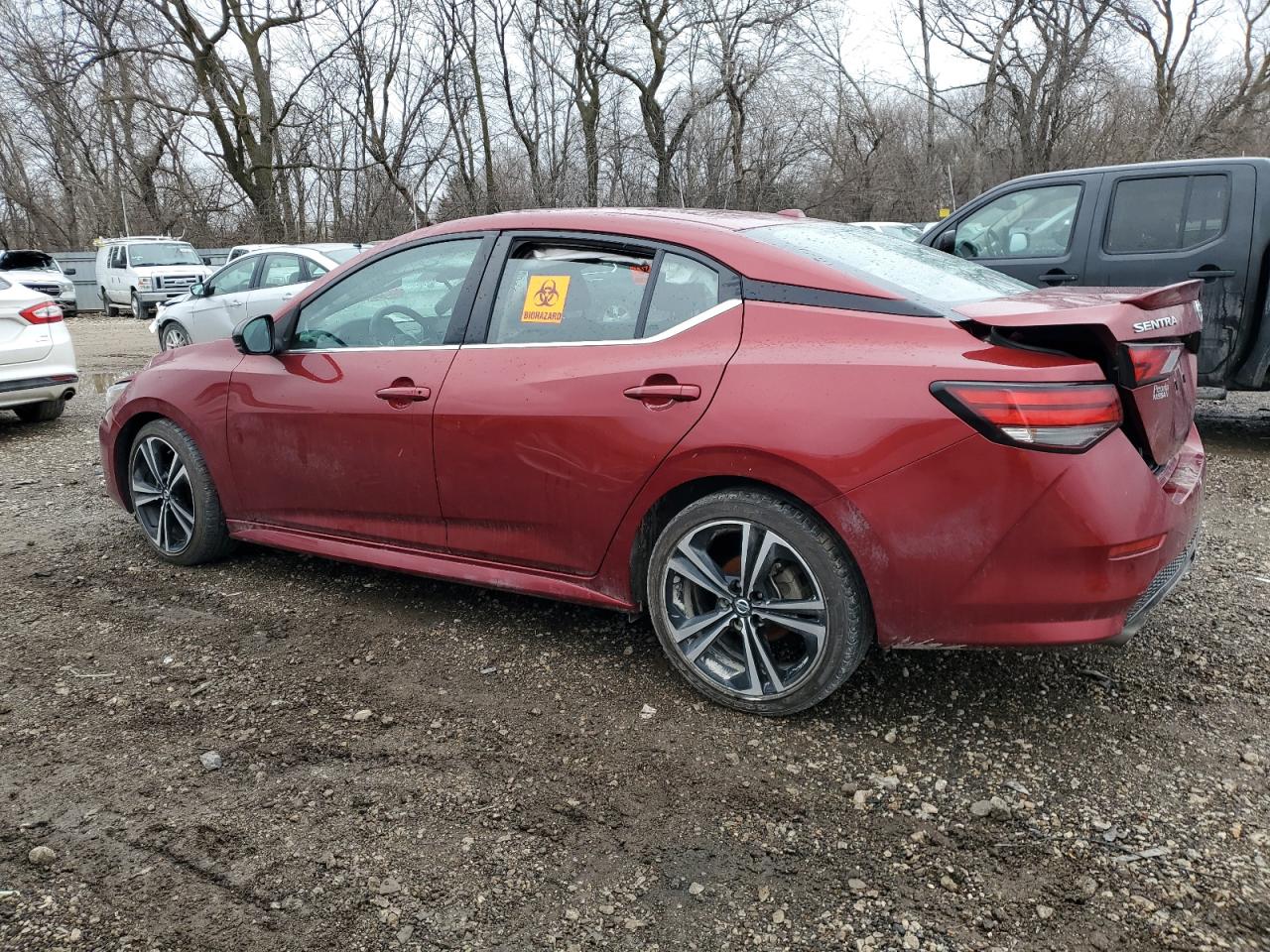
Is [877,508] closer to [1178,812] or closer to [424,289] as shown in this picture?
[1178,812]

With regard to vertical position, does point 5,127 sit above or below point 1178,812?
above

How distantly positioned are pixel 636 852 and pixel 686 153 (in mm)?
30920

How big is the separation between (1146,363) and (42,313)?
8.51 m

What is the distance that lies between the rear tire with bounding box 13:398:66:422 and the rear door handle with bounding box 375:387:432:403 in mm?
6561

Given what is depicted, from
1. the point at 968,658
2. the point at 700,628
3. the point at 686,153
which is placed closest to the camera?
the point at 700,628

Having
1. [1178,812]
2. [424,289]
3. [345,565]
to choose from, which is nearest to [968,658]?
[1178,812]

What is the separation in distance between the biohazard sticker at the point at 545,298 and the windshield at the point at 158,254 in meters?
22.7

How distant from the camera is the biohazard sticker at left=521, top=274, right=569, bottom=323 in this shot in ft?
10.9

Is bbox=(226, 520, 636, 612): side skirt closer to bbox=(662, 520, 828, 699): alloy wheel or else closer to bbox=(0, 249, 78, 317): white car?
bbox=(662, 520, 828, 699): alloy wheel

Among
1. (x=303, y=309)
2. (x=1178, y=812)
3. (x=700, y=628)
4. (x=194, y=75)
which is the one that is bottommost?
(x=1178, y=812)

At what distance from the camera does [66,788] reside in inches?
106

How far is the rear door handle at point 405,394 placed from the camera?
348 centimetres

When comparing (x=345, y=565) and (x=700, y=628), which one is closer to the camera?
(x=700, y=628)

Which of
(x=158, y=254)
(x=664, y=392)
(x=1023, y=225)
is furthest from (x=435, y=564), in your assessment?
(x=158, y=254)
